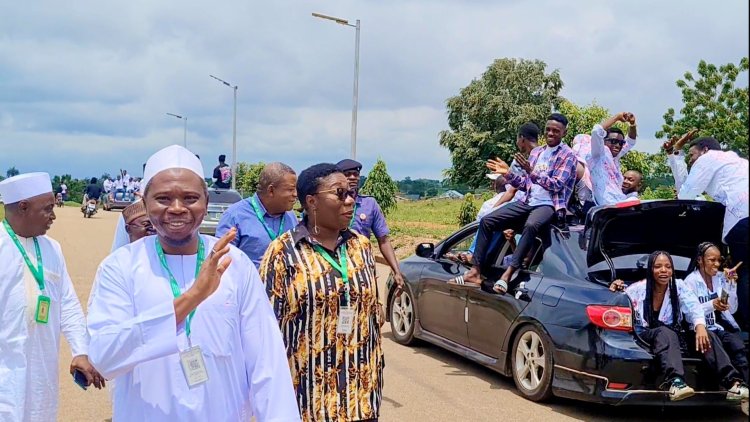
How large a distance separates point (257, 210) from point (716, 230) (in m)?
3.86

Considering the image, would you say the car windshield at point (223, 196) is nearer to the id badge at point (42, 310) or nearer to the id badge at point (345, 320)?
the id badge at point (42, 310)

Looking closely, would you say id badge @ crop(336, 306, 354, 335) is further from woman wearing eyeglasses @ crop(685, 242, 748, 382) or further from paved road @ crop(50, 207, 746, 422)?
woman wearing eyeglasses @ crop(685, 242, 748, 382)

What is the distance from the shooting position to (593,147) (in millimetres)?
7879

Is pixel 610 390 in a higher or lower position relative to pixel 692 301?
lower

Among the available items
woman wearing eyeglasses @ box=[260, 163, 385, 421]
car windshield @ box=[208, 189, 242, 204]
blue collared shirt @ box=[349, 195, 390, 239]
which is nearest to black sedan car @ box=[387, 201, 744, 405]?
blue collared shirt @ box=[349, 195, 390, 239]

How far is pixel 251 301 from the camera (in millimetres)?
2916

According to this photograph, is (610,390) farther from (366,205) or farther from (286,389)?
(286,389)

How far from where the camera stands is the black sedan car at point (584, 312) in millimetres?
5895

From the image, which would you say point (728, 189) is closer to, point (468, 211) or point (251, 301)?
point (251, 301)

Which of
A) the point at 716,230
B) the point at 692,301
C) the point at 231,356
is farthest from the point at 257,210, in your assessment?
the point at 716,230

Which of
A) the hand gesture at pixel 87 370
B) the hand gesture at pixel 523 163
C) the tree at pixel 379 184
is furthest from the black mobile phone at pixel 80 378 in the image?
the tree at pixel 379 184

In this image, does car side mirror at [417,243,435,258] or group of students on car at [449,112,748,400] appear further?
car side mirror at [417,243,435,258]

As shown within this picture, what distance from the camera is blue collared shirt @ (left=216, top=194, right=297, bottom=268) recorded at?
539cm

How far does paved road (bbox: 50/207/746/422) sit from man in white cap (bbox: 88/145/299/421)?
143 inches
